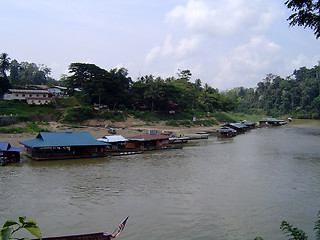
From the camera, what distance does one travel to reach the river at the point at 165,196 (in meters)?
15.0

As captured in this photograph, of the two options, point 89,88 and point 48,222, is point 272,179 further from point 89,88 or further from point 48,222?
point 89,88

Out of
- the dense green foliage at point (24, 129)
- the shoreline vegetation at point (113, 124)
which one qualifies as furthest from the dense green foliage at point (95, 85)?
the dense green foliage at point (24, 129)

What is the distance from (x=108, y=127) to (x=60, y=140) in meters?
19.8

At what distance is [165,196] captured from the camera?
63.9 ft

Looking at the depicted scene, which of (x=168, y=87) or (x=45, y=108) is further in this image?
(x=168, y=87)

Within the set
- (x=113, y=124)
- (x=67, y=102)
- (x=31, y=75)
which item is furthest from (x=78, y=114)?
(x=31, y=75)

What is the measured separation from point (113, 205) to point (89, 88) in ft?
143

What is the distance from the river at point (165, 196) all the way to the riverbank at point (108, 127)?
10.4m

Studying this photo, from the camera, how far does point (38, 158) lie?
28828 mm

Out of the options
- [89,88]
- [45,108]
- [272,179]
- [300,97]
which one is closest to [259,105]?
[300,97]

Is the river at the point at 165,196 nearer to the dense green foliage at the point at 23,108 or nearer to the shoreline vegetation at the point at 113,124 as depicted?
the shoreline vegetation at the point at 113,124

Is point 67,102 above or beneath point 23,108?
above

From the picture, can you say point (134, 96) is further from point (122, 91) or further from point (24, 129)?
point (24, 129)

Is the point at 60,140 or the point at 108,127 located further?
the point at 108,127
